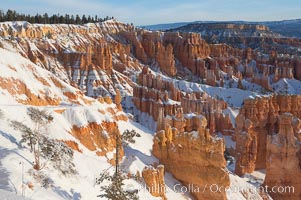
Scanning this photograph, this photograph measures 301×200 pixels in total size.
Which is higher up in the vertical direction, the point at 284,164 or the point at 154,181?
the point at 154,181

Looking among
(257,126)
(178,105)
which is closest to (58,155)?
(257,126)

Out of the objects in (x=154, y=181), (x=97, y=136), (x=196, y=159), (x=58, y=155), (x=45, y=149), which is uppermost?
(x=45, y=149)

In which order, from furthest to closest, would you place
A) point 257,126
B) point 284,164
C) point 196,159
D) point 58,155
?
point 257,126
point 284,164
point 196,159
point 58,155

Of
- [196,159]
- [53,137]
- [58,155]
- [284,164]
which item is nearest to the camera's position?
[58,155]

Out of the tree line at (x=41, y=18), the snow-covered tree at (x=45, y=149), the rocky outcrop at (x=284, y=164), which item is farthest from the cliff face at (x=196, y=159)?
the tree line at (x=41, y=18)

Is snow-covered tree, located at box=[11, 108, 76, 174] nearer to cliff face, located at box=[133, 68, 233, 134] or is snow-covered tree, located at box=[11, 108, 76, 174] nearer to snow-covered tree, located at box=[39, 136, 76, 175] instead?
snow-covered tree, located at box=[39, 136, 76, 175]

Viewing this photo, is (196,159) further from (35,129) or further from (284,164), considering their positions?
(35,129)

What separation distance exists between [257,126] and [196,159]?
1960cm

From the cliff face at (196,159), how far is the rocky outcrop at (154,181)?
13.9 ft

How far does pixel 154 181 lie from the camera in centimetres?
2723

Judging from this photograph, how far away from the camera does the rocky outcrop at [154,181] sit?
88.3ft

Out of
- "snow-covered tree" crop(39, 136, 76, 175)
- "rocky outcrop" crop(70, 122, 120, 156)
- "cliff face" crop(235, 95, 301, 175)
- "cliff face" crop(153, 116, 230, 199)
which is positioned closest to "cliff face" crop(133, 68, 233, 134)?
"cliff face" crop(235, 95, 301, 175)

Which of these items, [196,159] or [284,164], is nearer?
[196,159]

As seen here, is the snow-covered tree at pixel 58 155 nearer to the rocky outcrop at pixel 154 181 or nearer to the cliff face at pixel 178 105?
the rocky outcrop at pixel 154 181
